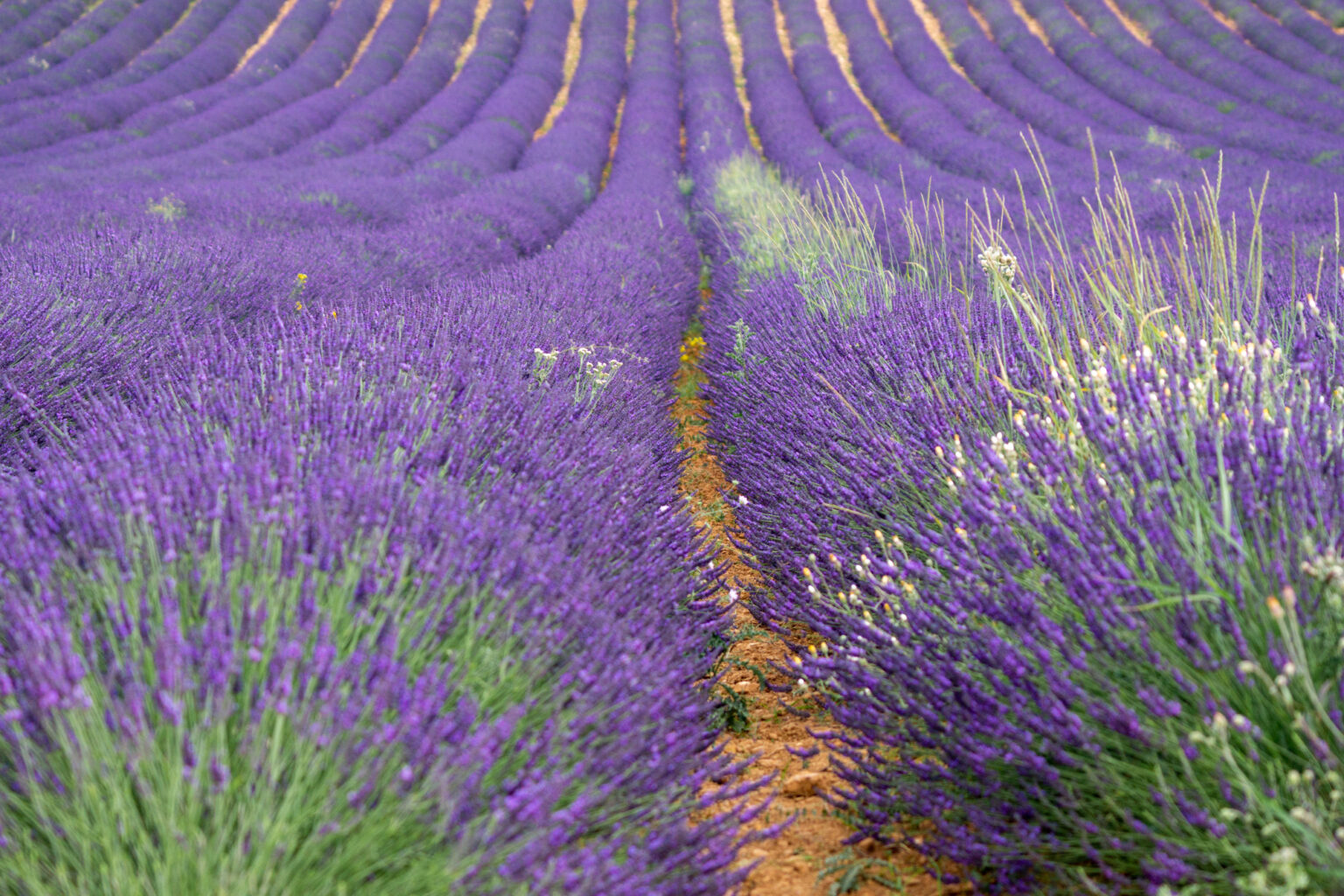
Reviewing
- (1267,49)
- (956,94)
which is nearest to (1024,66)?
(956,94)

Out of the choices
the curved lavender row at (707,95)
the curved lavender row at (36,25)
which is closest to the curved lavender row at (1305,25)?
the curved lavender row at (707,95)

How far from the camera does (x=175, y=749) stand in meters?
1.22

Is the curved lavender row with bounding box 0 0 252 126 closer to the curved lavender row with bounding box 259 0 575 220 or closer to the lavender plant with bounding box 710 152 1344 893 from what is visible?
the curved lavender row with bounding box 259 0 575 220

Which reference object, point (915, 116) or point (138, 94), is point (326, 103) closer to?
→ point (138, 94)

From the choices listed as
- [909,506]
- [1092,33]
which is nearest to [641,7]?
[1092,33]

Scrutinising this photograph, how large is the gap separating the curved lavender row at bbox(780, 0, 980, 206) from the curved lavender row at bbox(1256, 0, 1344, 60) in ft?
27.6

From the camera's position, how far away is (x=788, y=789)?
6.98 ft

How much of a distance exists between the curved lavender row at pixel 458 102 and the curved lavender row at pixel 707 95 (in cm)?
428

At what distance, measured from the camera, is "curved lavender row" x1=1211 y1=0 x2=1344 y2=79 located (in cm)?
1642

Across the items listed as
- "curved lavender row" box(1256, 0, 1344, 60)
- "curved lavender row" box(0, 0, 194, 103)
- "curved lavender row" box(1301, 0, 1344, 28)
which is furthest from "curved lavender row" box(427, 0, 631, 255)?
"curved lavender row" box(1301, 0, 1344, 28)

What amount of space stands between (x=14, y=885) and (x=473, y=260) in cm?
572

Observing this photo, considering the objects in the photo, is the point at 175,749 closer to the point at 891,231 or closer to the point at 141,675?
the point at 141,675

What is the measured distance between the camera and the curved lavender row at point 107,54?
15.6 meters

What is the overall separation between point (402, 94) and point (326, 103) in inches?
72.4
